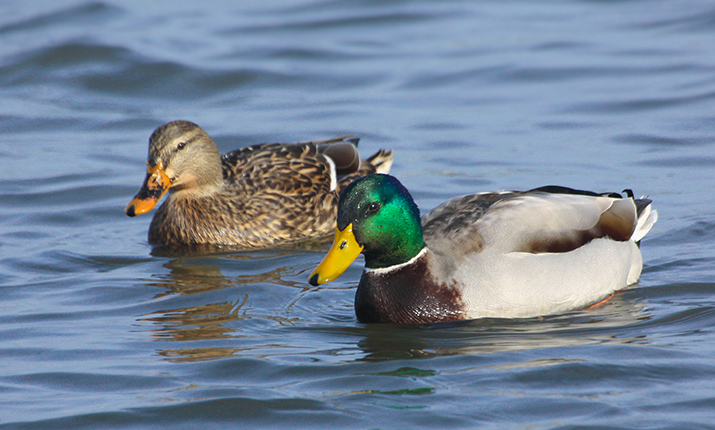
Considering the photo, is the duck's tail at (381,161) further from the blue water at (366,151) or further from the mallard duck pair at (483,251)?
the mallard duck pair at (483,251)

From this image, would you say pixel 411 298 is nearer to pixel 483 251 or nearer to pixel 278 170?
pixel 483 251

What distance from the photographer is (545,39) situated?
14633 millimetres

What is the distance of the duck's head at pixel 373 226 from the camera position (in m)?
6.09

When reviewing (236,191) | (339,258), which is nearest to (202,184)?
(236,191)

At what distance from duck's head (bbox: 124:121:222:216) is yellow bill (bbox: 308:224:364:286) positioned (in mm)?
2423

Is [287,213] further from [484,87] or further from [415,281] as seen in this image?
[484,87]

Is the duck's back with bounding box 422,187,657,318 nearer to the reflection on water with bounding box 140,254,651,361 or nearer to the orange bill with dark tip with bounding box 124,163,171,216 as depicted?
the reflection on water with bounding box 140,254,651,361

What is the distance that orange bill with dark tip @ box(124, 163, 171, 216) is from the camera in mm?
8094

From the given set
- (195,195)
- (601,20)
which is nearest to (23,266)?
(195,195)

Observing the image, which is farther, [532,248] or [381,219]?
[532,248]

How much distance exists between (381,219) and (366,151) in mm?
4861

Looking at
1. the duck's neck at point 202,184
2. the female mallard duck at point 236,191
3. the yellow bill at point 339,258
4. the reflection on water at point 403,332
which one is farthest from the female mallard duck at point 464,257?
the duck's neck at point 202,184

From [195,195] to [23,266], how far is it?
1.52 metres

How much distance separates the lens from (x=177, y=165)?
8.47 meters
